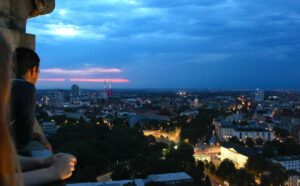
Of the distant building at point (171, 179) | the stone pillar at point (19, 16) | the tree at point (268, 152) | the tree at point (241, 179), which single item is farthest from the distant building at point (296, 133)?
the stone pillar at point (19, 16)

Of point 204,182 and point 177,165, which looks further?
point 177,165

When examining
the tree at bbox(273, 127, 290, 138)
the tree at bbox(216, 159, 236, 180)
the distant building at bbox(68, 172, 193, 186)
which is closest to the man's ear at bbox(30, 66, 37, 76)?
the distant building at bbox(68, 172, 193, 186)

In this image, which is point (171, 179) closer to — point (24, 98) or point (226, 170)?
point (226, 170)

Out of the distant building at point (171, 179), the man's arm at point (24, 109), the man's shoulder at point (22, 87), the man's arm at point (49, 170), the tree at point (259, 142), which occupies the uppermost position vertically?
the man's shoulder at point (22, 87)

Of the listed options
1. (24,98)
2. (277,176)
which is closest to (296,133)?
(277,176)

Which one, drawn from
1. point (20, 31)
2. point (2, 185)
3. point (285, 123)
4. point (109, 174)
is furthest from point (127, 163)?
point (285, 123)

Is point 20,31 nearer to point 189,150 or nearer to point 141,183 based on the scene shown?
point 141,183

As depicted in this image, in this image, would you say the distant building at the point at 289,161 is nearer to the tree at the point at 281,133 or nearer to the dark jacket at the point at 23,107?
the tree at the point at 281,133
